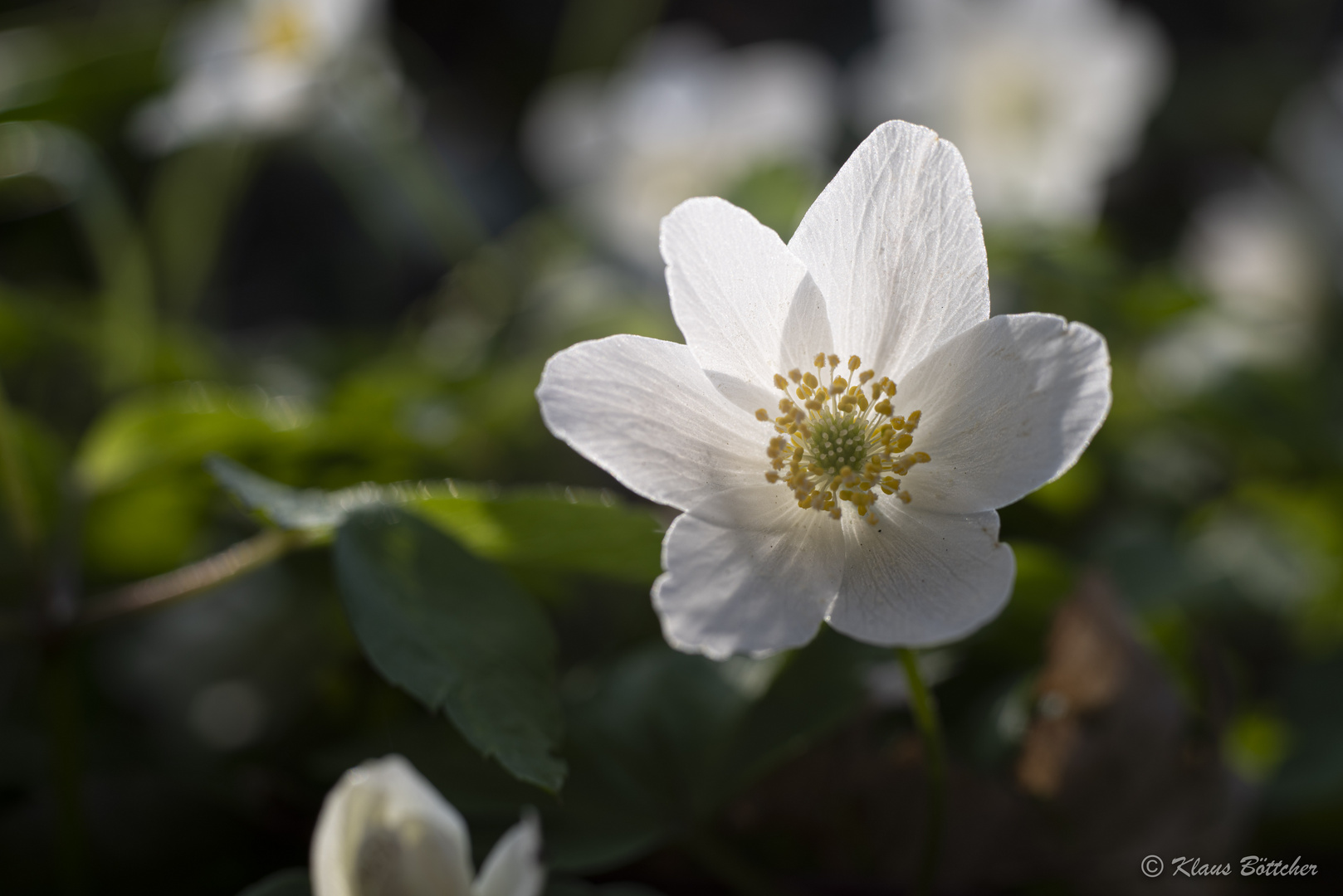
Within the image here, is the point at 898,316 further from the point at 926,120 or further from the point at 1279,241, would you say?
the point at 1279,241

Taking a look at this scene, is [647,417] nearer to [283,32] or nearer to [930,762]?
[930,762]

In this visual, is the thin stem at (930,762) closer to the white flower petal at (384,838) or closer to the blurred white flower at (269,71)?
the white flower petal at (384,838)

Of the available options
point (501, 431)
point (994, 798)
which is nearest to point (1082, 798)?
point (994, 798)

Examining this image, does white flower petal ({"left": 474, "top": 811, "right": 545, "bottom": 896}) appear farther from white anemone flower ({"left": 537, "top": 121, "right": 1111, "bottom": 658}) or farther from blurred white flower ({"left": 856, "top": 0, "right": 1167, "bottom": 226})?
blurred white flower ({"left": 856, "top": 0, "right": 1167, "bottom": 226})

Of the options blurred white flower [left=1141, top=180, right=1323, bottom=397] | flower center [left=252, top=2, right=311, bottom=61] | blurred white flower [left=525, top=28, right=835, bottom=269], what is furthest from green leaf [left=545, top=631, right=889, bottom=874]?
flower center [left=252, top=2, right=311, bottom=61]

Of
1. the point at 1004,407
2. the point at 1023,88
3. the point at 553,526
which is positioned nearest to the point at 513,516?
the point at 553,526
